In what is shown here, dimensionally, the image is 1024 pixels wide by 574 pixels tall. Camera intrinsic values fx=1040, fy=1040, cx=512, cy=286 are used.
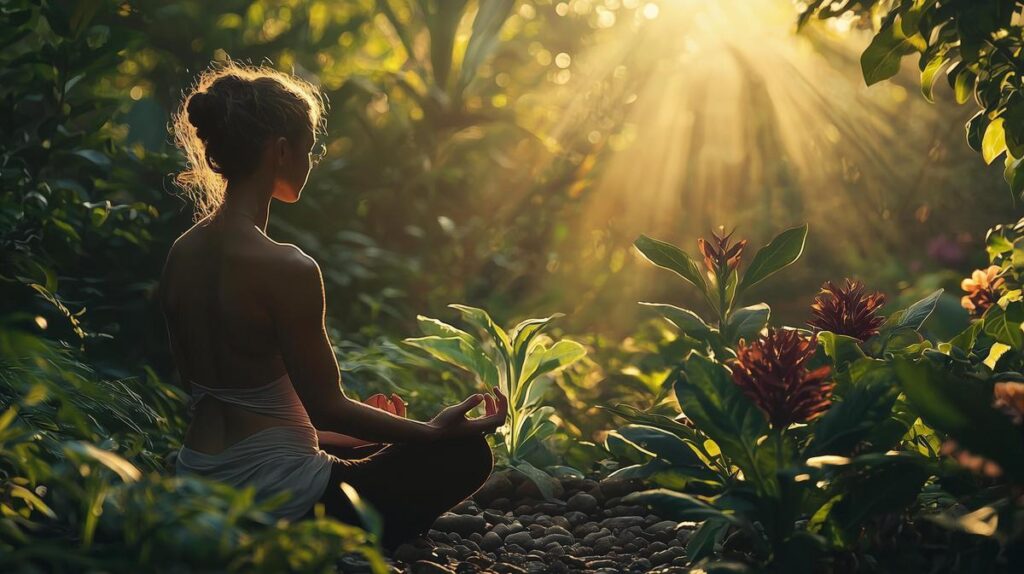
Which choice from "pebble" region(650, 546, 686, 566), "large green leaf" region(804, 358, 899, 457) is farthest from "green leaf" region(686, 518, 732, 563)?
"pebble" region(650, 546, 686, 566)

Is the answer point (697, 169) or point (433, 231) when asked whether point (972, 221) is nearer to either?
point (697, 169)

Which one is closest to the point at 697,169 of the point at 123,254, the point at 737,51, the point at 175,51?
the point at 737,51

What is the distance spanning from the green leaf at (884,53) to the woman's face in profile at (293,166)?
1519 millimetres

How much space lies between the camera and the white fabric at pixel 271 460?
8.49 ft

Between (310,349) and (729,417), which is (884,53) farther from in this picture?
(310,349)

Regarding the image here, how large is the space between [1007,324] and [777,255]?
24.7 inches

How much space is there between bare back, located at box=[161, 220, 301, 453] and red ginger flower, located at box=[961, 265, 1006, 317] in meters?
2.12

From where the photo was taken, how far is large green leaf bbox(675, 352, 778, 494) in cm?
235

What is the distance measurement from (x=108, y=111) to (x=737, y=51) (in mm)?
4898

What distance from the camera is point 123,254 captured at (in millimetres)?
4758

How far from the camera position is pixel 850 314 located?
116 inches

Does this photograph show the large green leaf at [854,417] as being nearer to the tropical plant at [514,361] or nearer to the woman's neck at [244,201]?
the tropical plant at [514,361]

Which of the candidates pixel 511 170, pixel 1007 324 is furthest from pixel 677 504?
pixel 511 170

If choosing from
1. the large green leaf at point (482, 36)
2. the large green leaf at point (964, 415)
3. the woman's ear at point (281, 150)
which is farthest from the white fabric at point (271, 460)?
the large green leaf at point (482, 36)
